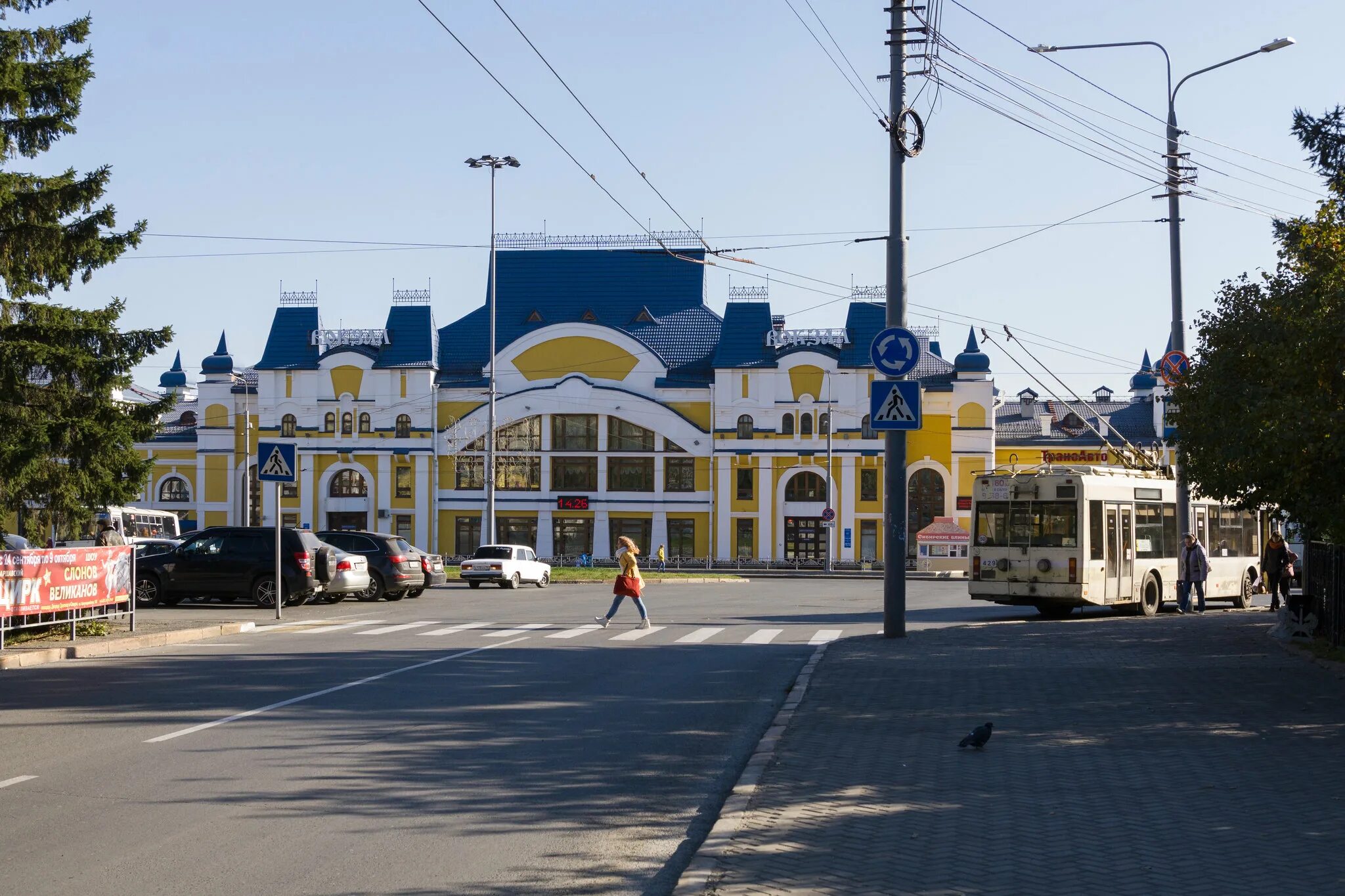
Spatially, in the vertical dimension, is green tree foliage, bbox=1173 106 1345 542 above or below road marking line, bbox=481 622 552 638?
above

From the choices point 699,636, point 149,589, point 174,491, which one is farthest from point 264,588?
point 174,491

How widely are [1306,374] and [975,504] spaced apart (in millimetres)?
13253

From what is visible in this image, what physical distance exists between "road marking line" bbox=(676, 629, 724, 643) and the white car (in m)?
23.4

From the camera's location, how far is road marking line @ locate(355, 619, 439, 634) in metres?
22.5

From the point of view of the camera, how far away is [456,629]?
2327cm

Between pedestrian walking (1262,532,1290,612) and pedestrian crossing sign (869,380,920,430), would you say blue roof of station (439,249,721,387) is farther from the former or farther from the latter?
pedestrian crossing sign (869,380,920,430)

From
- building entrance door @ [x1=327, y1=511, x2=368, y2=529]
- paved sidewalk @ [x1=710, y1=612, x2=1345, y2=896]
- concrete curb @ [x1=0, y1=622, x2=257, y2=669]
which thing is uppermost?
building entrance door @ [x1=327, y1=511, x2=368, y2=529]

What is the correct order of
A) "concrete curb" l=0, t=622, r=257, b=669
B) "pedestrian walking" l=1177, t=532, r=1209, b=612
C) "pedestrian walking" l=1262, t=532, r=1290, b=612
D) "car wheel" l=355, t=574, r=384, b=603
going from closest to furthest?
"concrete curb" l=0, t=622, r=257, b=669 < "pedestrian walking" l=1177, t=532, r=1209, b=612 < "pedestrian walking" l=1262, t=532, r=1290, b=612 < "car wheel" l=355, t=574, r=384, b=603

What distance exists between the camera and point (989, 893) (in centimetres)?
598

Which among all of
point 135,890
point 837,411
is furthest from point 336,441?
point 135,890

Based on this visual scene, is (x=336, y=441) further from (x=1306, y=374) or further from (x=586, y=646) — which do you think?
(x=1306, y=374)

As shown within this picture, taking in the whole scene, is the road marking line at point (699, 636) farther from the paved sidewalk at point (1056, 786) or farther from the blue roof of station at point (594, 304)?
the blue roof of station at point (594, 304)

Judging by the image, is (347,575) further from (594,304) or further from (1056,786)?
(594,304)

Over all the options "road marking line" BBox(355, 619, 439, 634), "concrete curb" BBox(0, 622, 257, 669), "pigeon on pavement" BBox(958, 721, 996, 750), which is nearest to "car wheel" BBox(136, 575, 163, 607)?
"concrete curb" BBox(0, 622, 257, 669)
